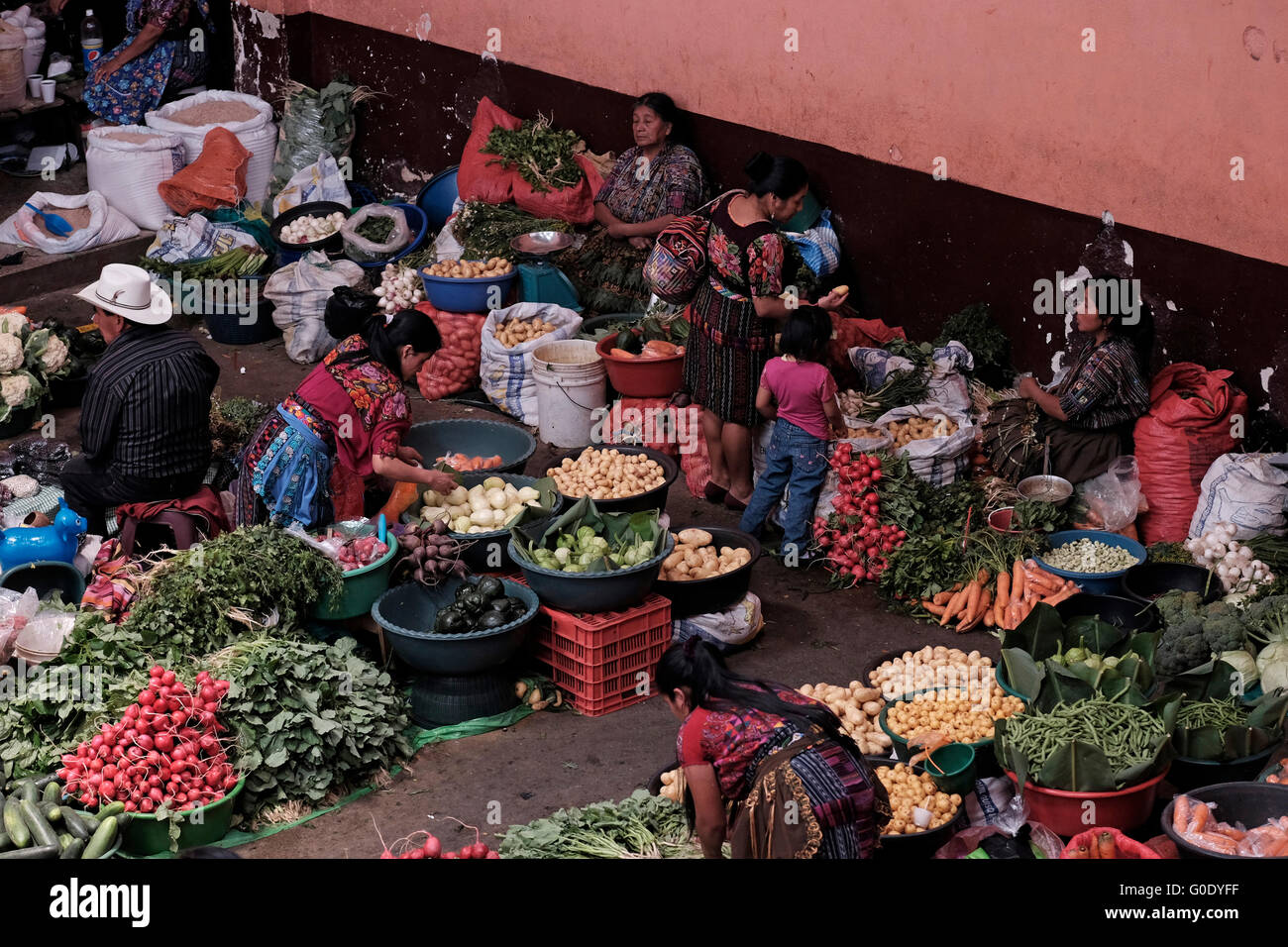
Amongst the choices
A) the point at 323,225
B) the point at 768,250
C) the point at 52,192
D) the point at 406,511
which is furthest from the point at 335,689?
the point at 52,192

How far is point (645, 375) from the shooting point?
8383 millimetres

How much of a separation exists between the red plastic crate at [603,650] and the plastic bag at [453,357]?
3.23 metres

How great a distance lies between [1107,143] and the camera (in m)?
7.14

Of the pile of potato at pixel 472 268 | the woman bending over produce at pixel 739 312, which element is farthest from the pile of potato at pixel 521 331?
the woman bending over produce at pixel 739 312

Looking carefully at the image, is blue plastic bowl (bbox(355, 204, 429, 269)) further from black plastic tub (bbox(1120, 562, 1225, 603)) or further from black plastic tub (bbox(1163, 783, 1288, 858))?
black plastic tub (bbox(1163, 783, 1288, 858))

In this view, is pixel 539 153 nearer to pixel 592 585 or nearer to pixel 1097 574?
pixel 592 585

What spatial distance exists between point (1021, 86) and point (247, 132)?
246 inches

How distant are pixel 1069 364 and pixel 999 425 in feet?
1.67

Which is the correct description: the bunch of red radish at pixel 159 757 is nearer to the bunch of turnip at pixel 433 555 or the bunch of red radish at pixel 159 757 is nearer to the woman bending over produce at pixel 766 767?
the bunch of turnip at pixel 433 555

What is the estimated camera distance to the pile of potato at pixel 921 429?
747 centimetres

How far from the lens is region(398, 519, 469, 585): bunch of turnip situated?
634cm

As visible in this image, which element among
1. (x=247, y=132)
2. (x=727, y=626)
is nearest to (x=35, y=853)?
(x=727, y=626)

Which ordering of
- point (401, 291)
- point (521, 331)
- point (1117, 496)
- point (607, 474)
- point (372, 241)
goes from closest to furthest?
point (1117, 496) → point (607, 474) → point (521, 331) → point (401, 291) → point (372, 241)
